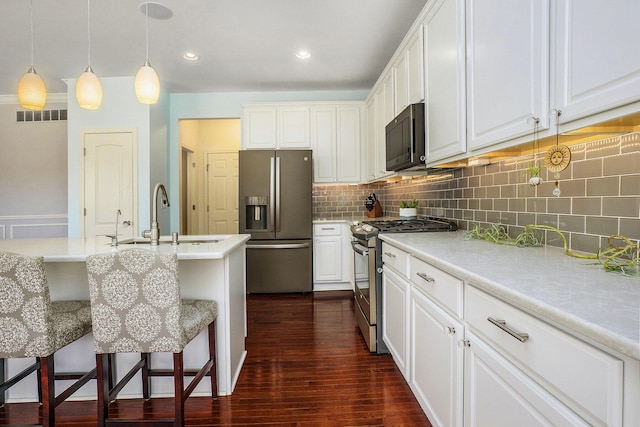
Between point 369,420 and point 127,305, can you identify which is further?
point 369,420

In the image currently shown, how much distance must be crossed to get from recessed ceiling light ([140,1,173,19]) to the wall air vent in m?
3.14

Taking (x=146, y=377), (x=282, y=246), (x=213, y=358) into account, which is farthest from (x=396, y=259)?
(x=282, y=246)

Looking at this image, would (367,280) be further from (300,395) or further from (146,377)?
(146,377)

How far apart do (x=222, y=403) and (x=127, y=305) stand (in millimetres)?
873

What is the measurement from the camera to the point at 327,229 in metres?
4.33

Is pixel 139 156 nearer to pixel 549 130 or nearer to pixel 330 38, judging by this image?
pixel 330 38

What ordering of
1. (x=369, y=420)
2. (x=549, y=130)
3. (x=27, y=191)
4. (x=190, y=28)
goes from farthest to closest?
(x=27, y=191)
(x=190, y=28)
(x=369, y=420)
(x=549, y=130)

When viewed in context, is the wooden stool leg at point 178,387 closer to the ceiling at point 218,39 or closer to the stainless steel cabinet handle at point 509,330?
the stainless steel cabinet handle at point 509,330

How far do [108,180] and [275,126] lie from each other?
227 cm

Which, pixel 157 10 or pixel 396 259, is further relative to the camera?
pixel 157 10

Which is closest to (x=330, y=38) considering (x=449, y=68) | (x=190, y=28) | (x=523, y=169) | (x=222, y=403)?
(x=190, y=28)

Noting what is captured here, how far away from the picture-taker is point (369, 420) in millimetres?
1751

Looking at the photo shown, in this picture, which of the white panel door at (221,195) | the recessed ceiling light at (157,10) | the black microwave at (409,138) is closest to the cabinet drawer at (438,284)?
the black microwave at (409,138)

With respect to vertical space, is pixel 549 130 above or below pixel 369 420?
above
